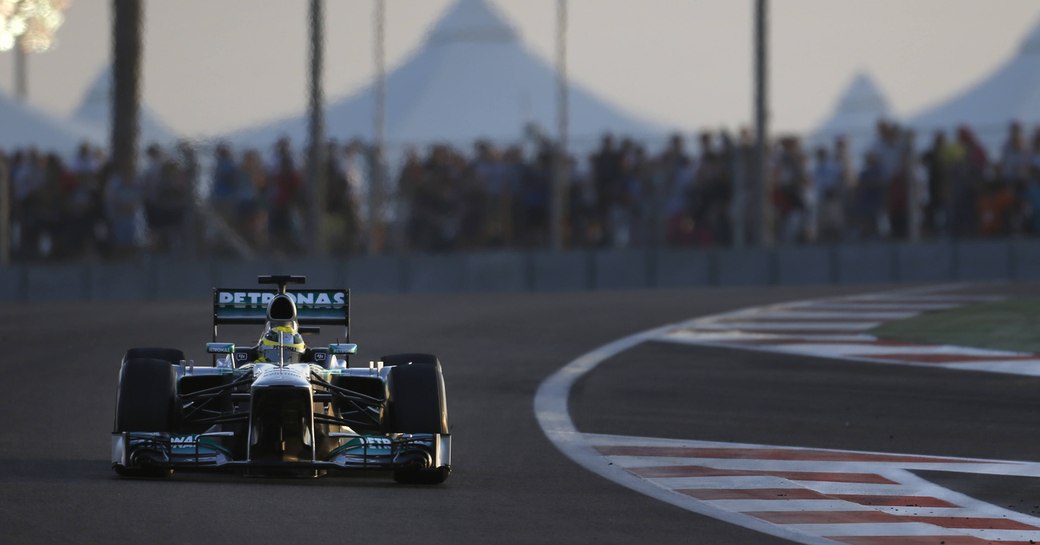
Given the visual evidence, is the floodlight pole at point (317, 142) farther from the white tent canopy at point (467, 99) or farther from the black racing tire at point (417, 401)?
the black racing tire at point (417, 401)

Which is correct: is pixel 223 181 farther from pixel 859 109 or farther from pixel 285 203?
pixel 859 109

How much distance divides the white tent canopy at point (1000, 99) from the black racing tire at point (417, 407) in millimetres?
33947

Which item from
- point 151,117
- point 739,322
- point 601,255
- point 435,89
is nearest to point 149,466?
point 739,322

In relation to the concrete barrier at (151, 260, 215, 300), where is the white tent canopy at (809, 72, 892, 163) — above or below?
above

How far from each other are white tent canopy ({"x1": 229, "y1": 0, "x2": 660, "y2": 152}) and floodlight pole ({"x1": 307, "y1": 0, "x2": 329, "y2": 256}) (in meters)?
12.3

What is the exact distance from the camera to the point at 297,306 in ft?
34.8

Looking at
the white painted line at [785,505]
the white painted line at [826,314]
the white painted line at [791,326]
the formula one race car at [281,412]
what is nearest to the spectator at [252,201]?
the white painted line at [826,314]

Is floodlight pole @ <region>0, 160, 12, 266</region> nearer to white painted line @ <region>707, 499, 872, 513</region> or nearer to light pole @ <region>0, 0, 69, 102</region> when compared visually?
light pole @ <region>0, 0, 69, 102</region>

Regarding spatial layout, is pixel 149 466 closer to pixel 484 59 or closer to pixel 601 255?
pixel 601 255

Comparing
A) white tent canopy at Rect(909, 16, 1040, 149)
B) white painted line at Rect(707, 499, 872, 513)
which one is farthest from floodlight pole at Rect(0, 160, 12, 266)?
white tent canopy at Rect(909, 16, 1040, 149)

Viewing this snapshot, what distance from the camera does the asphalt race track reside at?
26.8ft

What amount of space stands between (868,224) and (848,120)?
3070 cm

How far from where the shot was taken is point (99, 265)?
24609 millimetres

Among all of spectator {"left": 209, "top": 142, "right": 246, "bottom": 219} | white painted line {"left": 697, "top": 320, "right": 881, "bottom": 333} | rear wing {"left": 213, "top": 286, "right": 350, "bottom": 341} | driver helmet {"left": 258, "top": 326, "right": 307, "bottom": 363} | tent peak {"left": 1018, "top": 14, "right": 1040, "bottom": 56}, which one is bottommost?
white painted line {"left": 697, "top": 320, "right": 881, "bottom": 333}
